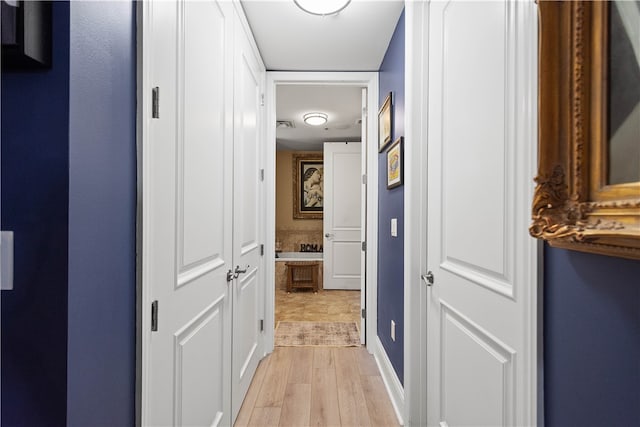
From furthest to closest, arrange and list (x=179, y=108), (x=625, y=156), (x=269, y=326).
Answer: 1. (x=269, y=326)
2. (x=179, y=108)
3. (x=625, y=156)

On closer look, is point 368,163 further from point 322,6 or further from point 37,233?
point 37,233

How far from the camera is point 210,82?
1.45 meters

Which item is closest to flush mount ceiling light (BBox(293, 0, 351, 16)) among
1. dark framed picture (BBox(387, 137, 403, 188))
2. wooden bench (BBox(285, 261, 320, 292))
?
dark framed picture (BBox(387, 137, 403, 188))

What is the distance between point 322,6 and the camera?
1.84 metres

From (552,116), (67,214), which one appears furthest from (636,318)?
(67,214)

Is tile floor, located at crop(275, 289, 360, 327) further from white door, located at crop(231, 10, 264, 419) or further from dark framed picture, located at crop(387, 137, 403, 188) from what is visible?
dark framed picture, located at crop(387, 137, 403, 188)

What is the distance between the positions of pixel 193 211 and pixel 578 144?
1.16 meters

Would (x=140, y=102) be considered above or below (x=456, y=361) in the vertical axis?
above

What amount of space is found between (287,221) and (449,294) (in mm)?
5013

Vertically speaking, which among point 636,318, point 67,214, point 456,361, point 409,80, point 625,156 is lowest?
point 456,361

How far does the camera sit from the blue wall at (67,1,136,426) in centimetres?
71

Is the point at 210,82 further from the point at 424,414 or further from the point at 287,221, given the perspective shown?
the point at 287,221

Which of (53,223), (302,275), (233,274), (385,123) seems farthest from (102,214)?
(302,275)

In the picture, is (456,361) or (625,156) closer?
(625,156)
